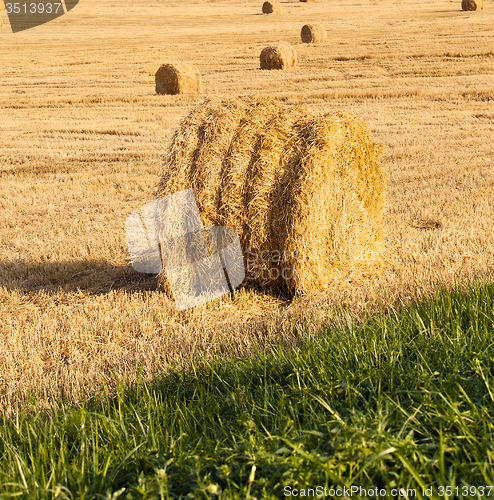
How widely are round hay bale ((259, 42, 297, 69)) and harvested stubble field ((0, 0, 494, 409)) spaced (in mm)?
734

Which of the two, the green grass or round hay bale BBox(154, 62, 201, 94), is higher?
round hay bale BBox(154, 62, 201, 94)

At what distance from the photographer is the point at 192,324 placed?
4.46 meters

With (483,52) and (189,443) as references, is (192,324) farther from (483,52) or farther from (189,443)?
(483,52)

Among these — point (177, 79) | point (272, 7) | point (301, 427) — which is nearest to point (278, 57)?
point (177, 79)

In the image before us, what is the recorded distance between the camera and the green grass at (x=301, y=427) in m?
1.94

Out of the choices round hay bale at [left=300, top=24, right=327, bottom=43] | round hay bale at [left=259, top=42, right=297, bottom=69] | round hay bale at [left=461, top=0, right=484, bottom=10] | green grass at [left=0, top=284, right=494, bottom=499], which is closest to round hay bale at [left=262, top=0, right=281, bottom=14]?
round hay bale at [left=461, top=0, right=484, bottom=10]

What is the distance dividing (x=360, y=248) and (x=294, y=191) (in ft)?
4.07

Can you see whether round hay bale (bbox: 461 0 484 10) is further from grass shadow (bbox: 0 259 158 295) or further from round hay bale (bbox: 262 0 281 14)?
grass shadow (bbox: 0 259 158 295)

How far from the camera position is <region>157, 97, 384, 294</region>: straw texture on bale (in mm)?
4629

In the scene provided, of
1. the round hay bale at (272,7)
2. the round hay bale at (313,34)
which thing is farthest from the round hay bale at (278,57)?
the round hay bale at (272,7)

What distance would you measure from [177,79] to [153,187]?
39.3 feet

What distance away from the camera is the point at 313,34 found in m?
30.7

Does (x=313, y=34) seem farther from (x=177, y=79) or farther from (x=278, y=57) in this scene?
(x=177, y=79)

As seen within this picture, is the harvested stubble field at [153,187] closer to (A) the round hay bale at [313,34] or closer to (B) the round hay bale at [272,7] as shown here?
(A) the round hay bale at [313,34]
